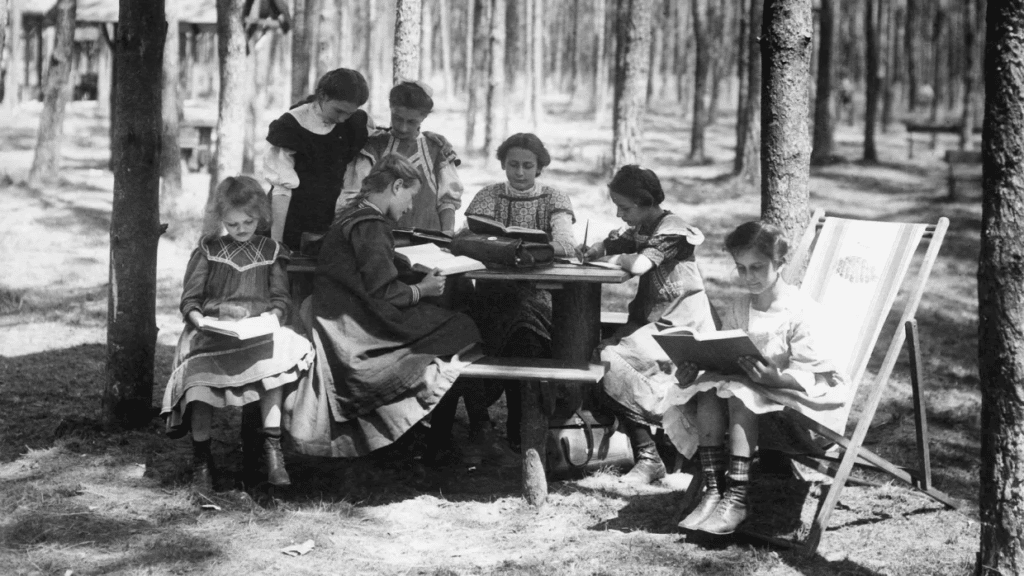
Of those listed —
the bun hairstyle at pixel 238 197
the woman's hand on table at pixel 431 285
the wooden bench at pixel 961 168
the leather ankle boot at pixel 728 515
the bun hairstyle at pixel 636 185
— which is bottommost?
the leather ankle boot at pixel 728 515

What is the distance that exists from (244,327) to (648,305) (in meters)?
2.00

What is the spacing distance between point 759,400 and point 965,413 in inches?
120

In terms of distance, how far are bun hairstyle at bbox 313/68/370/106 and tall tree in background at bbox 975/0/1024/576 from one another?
2.94 m

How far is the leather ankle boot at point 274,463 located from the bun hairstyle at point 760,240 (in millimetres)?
2126

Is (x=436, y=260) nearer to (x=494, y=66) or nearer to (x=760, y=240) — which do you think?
(x=760, y=240)

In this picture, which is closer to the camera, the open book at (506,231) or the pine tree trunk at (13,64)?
the open book at (506,231)

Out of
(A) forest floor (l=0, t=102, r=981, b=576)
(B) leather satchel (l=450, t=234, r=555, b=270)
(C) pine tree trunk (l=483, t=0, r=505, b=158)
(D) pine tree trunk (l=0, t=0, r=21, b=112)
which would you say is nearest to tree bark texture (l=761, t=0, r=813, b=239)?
(A) forest floor (l=0, t=102, r=981, b=576)

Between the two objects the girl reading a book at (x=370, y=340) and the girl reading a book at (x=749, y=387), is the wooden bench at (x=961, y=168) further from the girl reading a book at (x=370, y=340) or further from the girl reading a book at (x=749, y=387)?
the girl reading a book at (x=370, y=340)

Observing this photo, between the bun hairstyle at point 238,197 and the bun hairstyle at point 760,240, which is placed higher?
the bun hairstyle at point 238,197

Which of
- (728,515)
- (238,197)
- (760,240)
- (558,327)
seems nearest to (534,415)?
(558,327)

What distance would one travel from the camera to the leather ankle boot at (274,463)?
4914 mm

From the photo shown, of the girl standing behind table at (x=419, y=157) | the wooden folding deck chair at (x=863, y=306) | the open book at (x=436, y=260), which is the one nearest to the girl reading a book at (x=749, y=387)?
the wooden folding deck chair at (x=863, y=306)

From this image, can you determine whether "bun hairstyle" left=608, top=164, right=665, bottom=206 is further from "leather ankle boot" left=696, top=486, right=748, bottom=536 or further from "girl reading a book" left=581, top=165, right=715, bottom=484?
"leather ankle boot" left=696, top=486, right=748, bottom=536

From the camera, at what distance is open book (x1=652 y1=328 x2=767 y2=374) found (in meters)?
4.31
